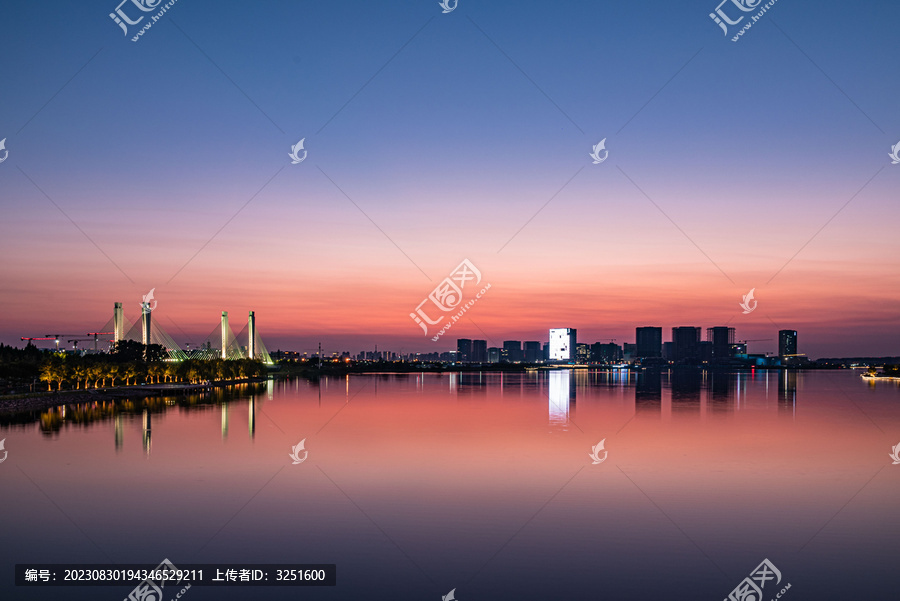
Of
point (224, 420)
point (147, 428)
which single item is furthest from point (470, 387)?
point (147, 428)

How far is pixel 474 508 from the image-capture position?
19.0m

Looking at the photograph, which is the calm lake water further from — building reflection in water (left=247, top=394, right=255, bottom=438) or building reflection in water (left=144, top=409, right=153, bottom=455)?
building reflection in water (left=247, top=394, right=255, bottom=438)

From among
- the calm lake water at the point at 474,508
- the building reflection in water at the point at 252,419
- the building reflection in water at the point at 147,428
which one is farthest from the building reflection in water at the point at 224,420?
the building reflection in water at the point at 147,428

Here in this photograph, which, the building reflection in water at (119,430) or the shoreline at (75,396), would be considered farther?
the shoreline at (75,396)

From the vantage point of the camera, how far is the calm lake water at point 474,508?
1359 centimetres

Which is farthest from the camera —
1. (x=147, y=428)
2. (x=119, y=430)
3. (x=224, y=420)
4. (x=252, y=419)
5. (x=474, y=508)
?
(x=252, y=419)

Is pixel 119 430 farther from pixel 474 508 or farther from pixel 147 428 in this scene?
pixel 474 508

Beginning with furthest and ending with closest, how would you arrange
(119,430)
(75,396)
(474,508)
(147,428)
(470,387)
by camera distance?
(470,387), (75,396), (147,428), (119,430), (474,508)

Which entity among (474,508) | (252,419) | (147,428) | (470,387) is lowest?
(470,387)

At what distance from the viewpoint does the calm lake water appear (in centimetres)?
1359

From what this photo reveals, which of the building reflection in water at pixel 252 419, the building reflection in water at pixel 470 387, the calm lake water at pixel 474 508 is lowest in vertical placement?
the building reflection in water at pixel 470 387

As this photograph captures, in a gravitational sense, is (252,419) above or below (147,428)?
below

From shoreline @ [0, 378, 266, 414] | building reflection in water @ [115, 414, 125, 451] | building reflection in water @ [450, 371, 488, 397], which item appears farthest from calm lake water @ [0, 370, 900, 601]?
building reflection in water @ [450, 371, 488, 397]

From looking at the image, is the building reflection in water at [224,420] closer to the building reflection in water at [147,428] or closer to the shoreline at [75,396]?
the building reflection in water at [147,428]
